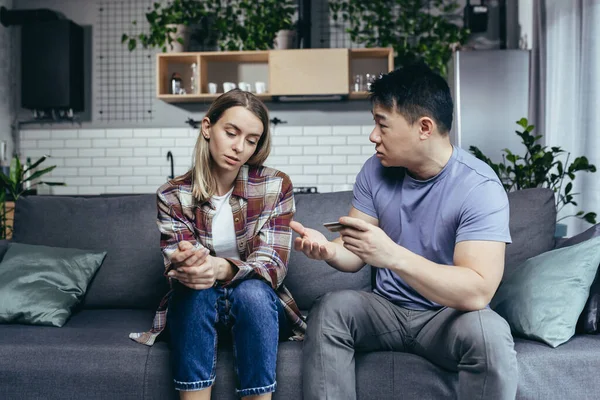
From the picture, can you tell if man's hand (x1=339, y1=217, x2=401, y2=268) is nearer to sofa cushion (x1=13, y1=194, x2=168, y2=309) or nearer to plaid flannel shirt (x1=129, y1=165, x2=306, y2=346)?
plaid flannel shirt (x1=129, y1=165, x2=306, y2=346)

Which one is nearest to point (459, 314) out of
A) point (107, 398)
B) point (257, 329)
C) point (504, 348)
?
point (504, 348)

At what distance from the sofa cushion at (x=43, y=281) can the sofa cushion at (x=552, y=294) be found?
1.46 m

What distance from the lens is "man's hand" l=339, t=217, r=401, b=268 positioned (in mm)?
1514

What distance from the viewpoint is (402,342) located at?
1.78m

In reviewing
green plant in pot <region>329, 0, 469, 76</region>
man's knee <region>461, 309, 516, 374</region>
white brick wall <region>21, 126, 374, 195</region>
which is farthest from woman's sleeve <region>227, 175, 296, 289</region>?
green plant in pot <region>329, 0, 469, 76</region>

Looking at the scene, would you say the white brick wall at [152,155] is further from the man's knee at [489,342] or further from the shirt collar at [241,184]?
the man's knee at [489,342]

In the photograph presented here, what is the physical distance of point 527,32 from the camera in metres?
4.75

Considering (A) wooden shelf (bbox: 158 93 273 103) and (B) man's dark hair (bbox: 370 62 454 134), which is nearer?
(B) man's dark hair (bbox: 370 62 454 134)

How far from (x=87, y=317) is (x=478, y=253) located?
4.60ft

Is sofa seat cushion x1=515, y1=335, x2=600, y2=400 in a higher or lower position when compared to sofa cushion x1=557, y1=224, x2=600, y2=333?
lower

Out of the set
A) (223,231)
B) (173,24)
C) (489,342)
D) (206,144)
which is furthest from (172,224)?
(173,24)

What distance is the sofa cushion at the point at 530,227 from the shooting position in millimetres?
2209

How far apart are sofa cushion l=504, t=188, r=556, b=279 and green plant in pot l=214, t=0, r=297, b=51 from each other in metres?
3.11

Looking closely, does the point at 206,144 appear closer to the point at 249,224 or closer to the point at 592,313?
the point at 249,224
